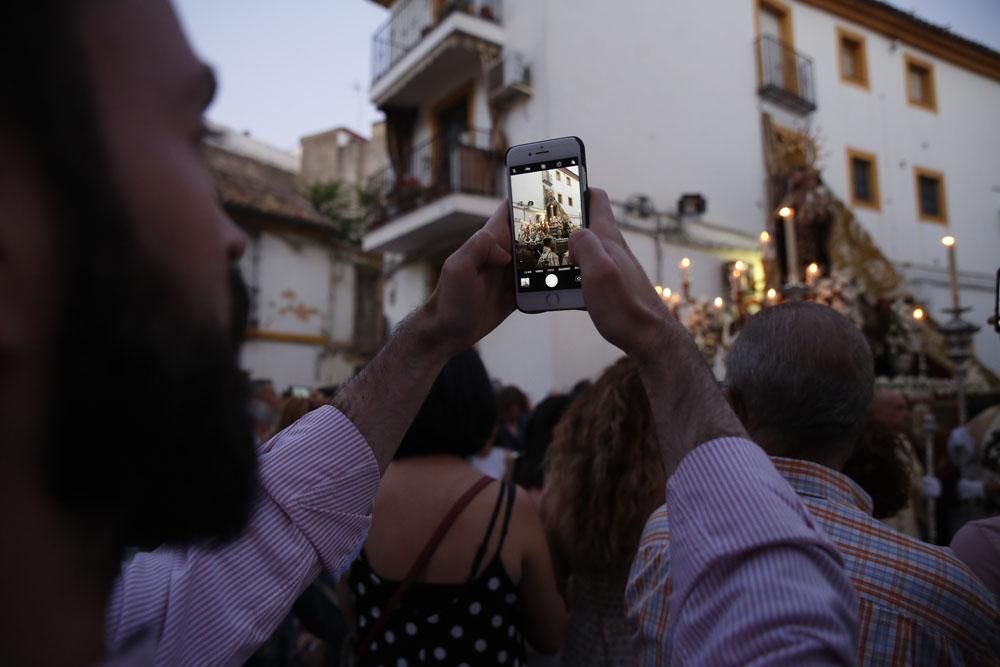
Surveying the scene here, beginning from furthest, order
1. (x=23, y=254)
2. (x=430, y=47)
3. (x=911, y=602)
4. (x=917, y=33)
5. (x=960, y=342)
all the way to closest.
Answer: (x=917, y=33) < (x=430, y=47) < (x=960, y=342) < (x=911, y=602) < (x=23, y=254)

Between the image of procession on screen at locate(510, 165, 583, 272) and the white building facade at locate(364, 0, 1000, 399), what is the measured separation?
839 centimetres

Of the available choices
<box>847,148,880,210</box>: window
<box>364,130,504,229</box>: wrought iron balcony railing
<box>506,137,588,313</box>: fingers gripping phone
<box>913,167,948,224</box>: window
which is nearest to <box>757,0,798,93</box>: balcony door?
<box>847,148,880,210</box>: window

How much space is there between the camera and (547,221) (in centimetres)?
134

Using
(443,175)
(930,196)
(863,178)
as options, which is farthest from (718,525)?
(930,196)

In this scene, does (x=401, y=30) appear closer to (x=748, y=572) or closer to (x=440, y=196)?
(x=440, y=196)

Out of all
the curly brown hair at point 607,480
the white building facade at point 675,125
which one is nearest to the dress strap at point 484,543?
the curly brown hair at point 607,480

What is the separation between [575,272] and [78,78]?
0.92 metres

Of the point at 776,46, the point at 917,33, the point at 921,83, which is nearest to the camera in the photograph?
the point at 776,46

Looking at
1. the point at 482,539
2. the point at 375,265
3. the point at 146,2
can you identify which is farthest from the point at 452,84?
the point at 146,2

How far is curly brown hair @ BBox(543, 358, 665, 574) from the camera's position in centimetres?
225

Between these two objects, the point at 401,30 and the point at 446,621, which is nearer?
the point at 446,621

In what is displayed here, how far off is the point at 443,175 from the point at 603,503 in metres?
10.6

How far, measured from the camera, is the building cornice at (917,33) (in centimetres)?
1467

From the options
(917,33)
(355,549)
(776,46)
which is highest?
(917,33)
